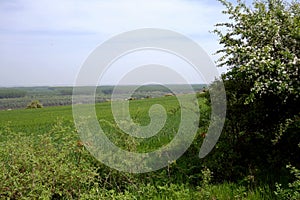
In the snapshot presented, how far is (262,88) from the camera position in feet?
19.2

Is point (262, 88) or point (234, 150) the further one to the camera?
point (234, 150)

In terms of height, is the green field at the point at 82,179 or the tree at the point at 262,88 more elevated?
the tree at the point at 262,88

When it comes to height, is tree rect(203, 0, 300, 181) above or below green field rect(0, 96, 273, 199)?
above

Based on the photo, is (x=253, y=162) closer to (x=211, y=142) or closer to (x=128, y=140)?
(x=211, y=142)

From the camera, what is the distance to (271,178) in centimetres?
618

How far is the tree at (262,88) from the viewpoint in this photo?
19.3 ft

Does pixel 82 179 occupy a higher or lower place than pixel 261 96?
lower

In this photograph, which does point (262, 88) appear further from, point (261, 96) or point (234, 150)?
point (234, 150)

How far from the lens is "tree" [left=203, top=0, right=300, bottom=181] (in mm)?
5871

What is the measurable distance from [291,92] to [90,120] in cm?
335

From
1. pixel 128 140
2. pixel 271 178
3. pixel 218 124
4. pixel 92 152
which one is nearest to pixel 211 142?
pixel 218 124

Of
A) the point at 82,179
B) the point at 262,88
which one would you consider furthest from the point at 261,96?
the point at 82,179

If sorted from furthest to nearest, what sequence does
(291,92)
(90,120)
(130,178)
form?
1. (90,120)
2. (130,178)
3. (291,92)

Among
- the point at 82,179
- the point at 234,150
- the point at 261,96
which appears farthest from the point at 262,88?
the point at 82,179
